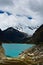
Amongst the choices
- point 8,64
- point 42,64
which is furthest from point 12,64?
point 42,64

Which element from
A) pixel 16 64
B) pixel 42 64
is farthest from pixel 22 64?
pixel 42 64

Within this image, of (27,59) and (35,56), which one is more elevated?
(35,56)

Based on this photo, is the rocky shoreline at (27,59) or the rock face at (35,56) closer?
the rocky shoreline at (27,59)

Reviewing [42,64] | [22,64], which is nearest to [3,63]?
[22,64]

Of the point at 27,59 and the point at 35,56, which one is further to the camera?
the point at 35,56

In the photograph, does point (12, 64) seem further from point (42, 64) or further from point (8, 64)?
point (42, 64)

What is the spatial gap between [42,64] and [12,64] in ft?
25.0

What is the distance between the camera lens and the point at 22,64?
5381cm

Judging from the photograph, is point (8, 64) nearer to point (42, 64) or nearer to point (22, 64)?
point (22, 64)

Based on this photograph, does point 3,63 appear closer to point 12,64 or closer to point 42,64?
point 12,64

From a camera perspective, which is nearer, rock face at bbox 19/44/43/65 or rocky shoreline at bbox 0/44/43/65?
rocky shoreline at bbox 0/44/43/65

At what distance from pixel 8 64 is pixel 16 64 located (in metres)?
1.97

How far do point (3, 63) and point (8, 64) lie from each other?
4.24ft

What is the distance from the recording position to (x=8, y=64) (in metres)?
52.6
